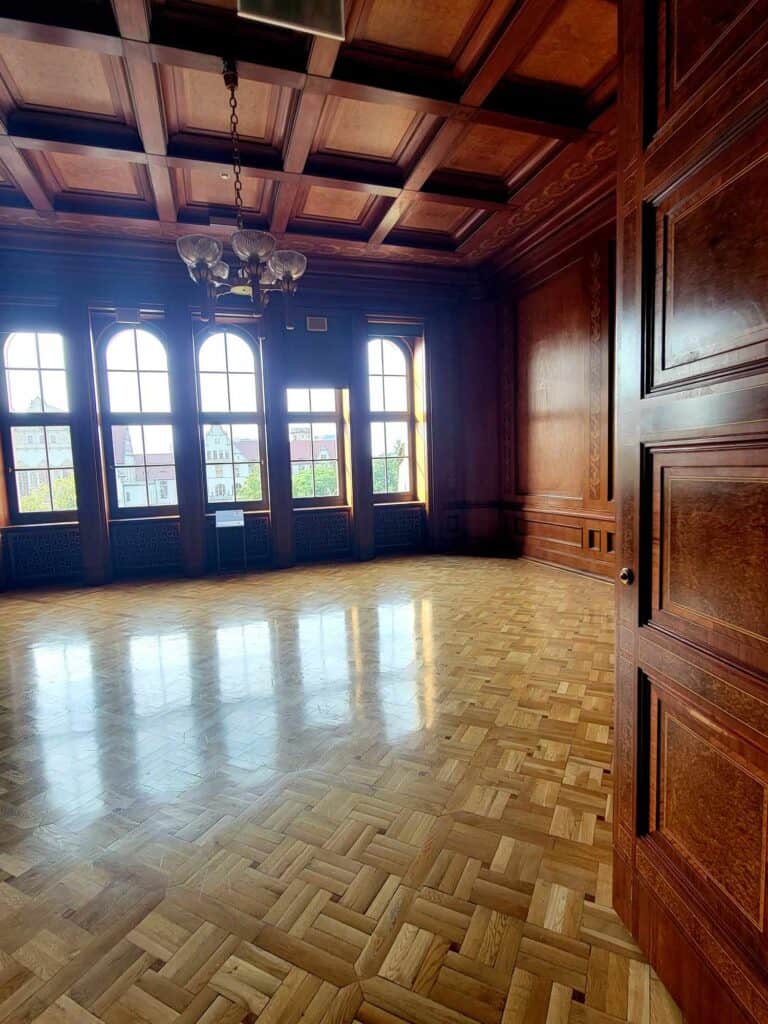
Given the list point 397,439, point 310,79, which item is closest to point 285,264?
point 310,79

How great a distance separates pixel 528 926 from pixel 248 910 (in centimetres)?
77

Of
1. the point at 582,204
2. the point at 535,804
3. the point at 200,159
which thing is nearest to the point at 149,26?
the point at 200,159

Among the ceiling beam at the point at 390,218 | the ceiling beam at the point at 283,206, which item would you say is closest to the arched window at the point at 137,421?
the ceiling beam at the point at 283,206

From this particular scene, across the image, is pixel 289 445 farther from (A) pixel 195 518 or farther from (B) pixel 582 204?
(B) pixel 582 204

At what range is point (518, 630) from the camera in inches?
148

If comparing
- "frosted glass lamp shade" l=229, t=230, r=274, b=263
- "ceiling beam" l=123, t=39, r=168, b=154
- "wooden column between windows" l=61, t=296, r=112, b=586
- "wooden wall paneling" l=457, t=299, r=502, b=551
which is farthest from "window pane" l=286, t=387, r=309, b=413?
"frosted glass lamp shade" l=229, t=230, r=274, b=263

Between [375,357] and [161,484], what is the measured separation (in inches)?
128

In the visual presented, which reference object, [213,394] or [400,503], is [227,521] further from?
[400,503]

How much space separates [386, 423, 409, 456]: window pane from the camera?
7230 mm

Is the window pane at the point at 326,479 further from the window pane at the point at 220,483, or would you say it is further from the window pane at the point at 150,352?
the window pane at the point at 150,352

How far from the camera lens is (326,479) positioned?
6.97m

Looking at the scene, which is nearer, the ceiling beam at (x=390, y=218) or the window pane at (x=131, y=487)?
the ceiling beam at (x=390, y=218)

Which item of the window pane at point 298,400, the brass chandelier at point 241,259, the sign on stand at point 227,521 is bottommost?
the sign on stand at point 227,521

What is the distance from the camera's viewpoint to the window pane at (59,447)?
19.5 ft
